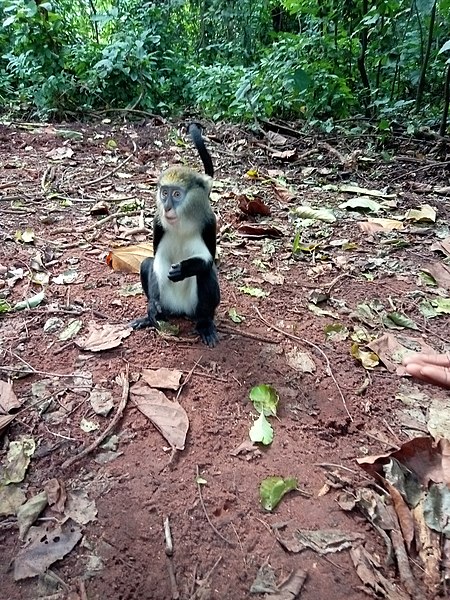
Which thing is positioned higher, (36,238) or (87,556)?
(36,238)

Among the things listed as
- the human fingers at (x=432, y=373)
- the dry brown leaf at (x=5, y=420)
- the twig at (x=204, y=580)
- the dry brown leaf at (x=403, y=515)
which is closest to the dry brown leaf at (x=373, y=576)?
the dry brown leaf at (x=403, y=515)

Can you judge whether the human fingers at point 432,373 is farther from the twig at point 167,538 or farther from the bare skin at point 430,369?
the twig at point 167,538

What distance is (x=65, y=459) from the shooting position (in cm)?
236

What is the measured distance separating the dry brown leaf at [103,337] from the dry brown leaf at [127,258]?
2.50ft

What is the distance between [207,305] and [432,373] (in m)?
1.40

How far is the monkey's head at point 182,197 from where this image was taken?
10.4 ft

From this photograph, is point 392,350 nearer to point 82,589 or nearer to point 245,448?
point 245,448

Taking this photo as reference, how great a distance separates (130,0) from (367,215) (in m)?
7.81

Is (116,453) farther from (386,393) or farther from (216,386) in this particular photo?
(386,393)

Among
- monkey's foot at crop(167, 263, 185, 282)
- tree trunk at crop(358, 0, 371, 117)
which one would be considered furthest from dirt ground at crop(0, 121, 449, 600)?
tree trunk at crop(358, 0, 371, 117)

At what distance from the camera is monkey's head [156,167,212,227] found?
10.4 ft

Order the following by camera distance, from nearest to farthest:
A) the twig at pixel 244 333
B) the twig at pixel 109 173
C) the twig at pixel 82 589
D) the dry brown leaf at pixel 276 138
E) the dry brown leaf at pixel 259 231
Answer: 1. the twig at pixel 82 589
2. the twig at pixel 244 333
3. the dry brown leaf at pixel 259 231
4. the twig at pixel 109 173
5. the dry brown leaf at pixel 276 138

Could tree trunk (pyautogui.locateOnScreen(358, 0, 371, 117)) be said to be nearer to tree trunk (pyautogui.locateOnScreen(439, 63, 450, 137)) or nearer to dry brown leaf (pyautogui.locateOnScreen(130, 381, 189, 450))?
tree trunk (pyautogui.locateOnScreen(439, 63, 450, 137))

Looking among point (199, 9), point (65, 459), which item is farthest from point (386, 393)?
point (199, 9)
